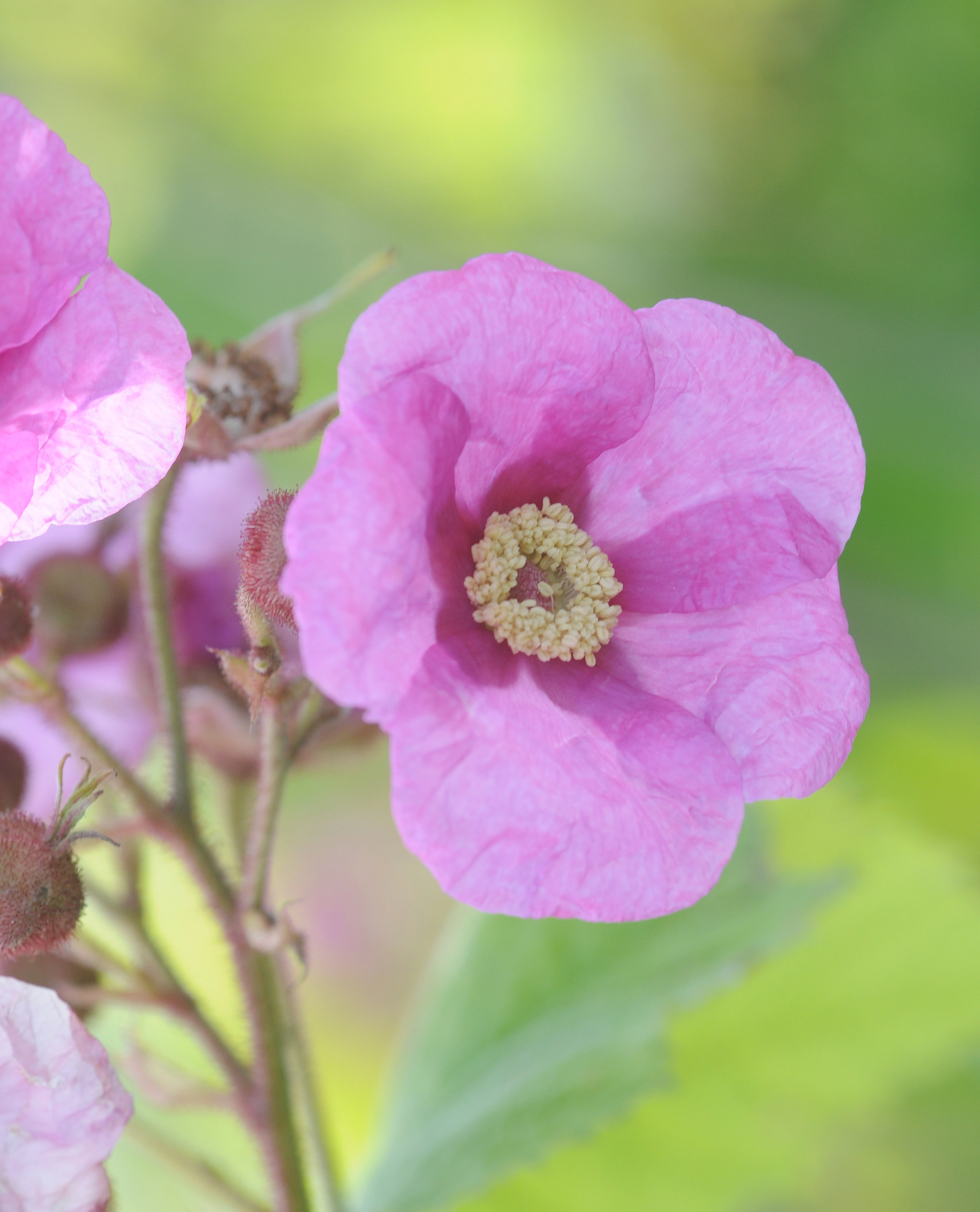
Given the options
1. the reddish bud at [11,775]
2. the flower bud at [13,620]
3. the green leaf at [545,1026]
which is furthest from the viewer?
the green leaf at [545,1026]

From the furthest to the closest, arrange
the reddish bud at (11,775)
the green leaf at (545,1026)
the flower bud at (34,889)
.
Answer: the green leaf at (545,1026) → the reddish bud at (11,775) → the flower bud at (34,889)

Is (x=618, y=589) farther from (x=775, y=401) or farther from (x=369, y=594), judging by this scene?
(x=369, y=594)

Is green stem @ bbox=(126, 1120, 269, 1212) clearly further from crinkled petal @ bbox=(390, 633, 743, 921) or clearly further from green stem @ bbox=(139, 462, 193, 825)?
crinkled petal @ bbox=(390, 633, 743, 921)

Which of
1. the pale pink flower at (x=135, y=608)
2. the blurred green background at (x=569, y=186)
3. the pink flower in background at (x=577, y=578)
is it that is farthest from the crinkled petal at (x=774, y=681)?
the blurred green background at (x=569, y=186)

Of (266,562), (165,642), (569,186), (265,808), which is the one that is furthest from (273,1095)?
(569,186)

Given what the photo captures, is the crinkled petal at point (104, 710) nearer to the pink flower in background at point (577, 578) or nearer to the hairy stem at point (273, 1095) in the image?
the hairy stem at point (273, 1095)

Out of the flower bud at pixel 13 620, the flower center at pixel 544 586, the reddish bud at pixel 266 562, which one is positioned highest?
the reddish bud at pixel 266 562

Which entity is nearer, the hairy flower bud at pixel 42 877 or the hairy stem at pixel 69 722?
the hairy flower bud at pixel 42 877
